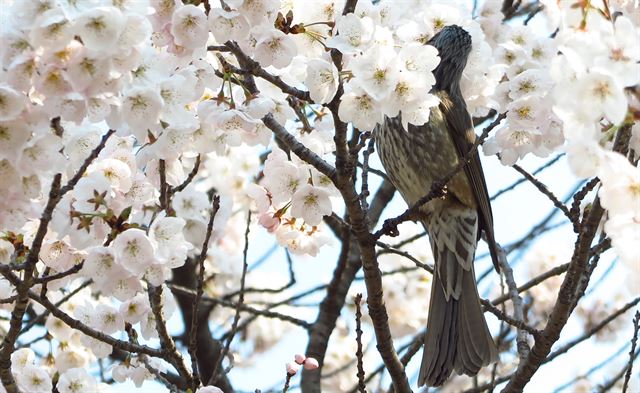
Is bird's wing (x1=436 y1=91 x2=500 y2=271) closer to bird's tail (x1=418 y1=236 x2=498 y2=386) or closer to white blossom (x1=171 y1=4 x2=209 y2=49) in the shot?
bird's tail (x1=418 y1=236 x2=498 y2=386)

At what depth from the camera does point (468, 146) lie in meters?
3.71

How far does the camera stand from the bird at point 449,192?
11.5ft

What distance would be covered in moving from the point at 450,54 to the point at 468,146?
40cm

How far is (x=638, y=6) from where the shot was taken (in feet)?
6.32

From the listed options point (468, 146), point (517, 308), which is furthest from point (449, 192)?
point (517, 308)

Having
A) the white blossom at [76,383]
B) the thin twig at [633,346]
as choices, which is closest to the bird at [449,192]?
the thin twig at [633,346]

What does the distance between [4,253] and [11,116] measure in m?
0.92

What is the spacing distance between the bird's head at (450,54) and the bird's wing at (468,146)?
8cm

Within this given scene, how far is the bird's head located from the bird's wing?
0.08 m

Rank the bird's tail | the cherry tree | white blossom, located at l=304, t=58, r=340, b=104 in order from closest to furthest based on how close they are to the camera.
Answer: the cherry tree < white blossom, located at l=304, t=58, r=340, b=104 < the bird's tail

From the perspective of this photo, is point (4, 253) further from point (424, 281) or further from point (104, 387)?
point (424, 281)

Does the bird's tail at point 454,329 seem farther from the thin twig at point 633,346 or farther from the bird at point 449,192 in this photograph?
the thin twig at point 633,346

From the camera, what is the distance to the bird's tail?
3285 millimetres

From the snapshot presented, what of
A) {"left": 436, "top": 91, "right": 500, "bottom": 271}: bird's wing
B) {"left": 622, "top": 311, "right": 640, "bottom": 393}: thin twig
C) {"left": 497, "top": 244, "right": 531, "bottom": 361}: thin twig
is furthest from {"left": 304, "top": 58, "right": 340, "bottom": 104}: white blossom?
{"left": 436, "top": 91, "right": 500, "bottom": 271}: bird's wing
